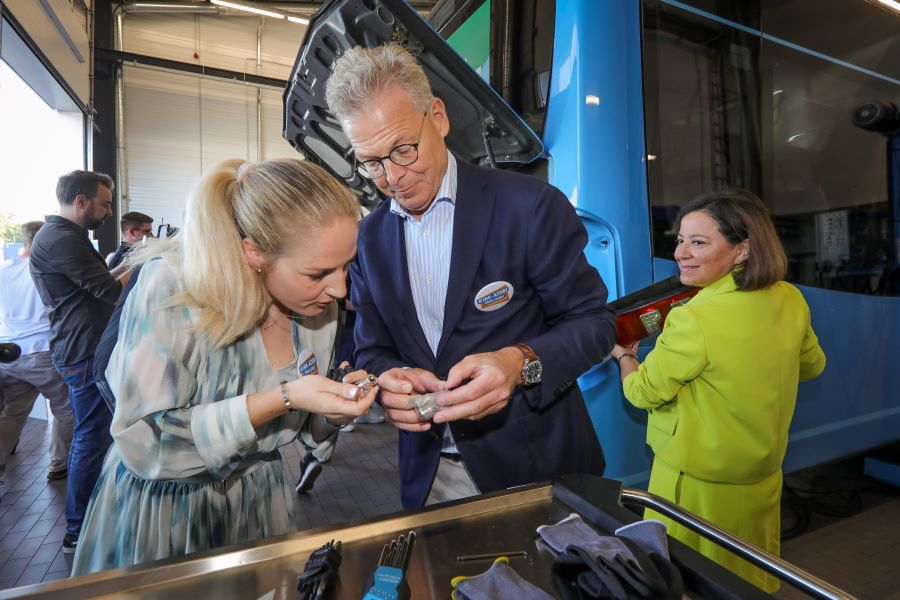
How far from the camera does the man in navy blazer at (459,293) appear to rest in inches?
52.0

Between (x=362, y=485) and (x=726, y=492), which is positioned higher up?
(x=726, y=492)

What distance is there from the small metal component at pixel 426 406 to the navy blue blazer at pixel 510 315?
0.25 metres

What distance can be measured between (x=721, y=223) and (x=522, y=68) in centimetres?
106

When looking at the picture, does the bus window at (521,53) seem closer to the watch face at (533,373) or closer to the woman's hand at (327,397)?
the watch face at (533,373)

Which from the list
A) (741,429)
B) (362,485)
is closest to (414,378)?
(741,429)

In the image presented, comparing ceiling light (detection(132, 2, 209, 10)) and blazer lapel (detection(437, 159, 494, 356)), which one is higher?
ceiling light (detection(132, 2, 209, 10))

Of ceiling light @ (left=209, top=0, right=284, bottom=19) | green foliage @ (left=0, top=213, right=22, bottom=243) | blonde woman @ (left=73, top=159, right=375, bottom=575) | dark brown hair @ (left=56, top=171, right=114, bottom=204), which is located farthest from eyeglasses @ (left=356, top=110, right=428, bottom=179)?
ceiling light @ (left=209, top=0, right=284, bottom=19)

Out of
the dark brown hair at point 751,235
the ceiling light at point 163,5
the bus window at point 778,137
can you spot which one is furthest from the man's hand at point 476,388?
the ceiling light at point 163,5

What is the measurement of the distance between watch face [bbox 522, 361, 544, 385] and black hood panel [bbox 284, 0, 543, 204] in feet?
3.22

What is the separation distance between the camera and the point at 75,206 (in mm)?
3227

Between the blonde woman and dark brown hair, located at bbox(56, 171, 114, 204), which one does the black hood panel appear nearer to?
the blonde woman

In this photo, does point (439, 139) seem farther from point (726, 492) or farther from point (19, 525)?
point (19, 525)

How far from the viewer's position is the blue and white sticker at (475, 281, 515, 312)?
1.41m

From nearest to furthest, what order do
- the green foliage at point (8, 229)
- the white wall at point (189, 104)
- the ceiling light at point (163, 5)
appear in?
the green foliage at point (8, 229), the ceiling light at point (163, 5), the white wall at point (189, 104)
